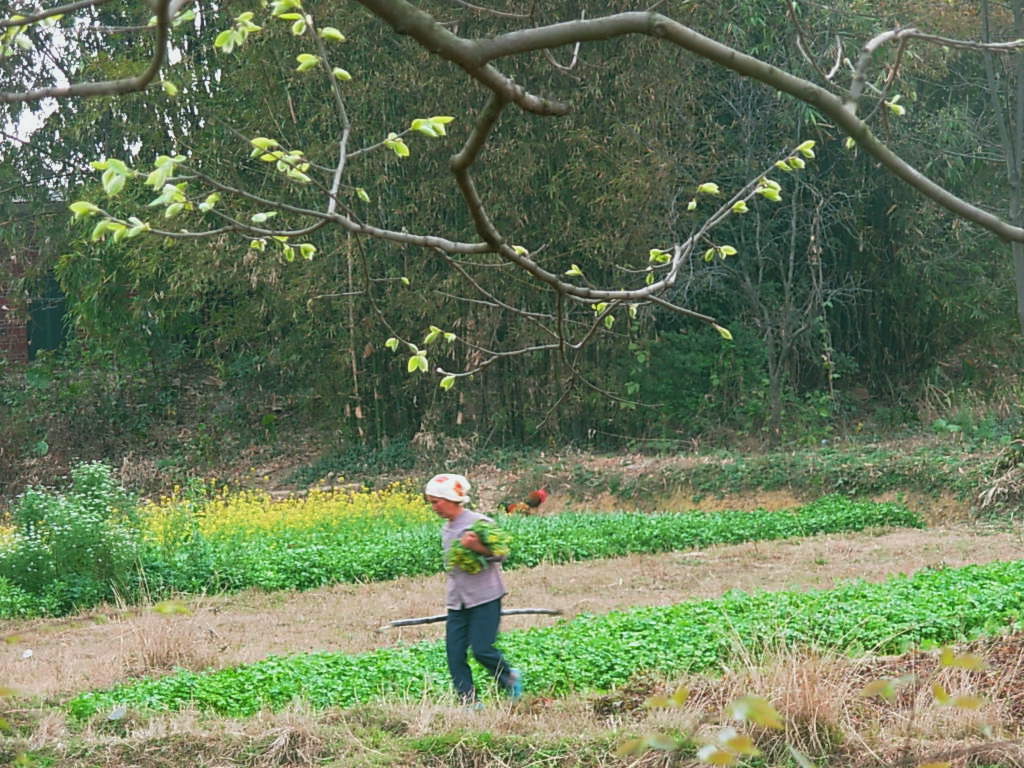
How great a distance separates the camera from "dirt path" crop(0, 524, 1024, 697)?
7.24m

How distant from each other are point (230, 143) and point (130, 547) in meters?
9.46

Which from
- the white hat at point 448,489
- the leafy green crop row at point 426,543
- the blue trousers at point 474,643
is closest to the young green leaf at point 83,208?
the white hat at point 448,489

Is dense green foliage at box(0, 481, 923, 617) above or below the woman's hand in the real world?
below

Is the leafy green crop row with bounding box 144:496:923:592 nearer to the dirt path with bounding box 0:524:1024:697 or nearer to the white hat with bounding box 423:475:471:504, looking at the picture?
the dirt path with bounding box 0:524:1024:697

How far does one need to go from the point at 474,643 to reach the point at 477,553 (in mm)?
427

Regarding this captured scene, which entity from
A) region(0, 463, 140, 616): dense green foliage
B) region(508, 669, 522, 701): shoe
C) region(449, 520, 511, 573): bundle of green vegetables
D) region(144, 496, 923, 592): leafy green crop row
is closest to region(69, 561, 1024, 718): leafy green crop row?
region(508, 669, 522, 701): shoe

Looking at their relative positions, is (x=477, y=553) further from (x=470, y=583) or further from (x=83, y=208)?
(x=83, y=208)

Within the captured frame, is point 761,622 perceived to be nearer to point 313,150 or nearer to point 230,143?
point 313,150

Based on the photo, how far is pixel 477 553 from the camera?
222 inches

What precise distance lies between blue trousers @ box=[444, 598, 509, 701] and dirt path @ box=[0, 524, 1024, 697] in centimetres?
198

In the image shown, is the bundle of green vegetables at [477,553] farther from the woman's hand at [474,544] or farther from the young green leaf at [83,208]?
the young green leaf at [83,208]

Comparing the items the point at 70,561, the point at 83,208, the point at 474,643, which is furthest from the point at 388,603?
the point at 83,208

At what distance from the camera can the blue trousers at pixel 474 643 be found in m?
5.71

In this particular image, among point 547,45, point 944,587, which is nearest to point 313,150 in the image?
point 944,587
